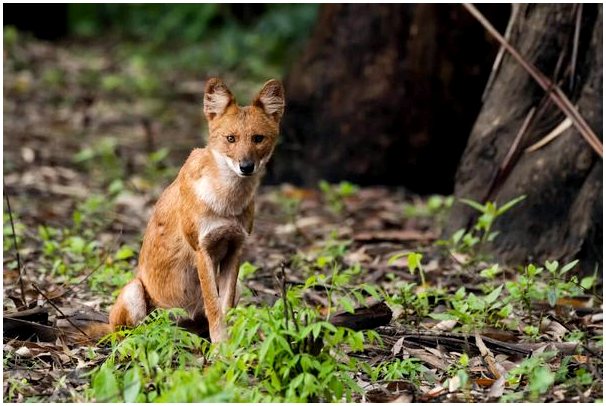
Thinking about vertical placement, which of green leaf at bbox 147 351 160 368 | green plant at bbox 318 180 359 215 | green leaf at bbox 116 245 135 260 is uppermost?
green leaf at bbox 147 351 160 368

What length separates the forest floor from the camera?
4816mm

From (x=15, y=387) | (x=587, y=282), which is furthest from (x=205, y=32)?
(x=15, y=387)

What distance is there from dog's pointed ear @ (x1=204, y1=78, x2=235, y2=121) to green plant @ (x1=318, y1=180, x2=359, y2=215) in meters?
3.90

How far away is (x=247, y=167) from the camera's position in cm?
577

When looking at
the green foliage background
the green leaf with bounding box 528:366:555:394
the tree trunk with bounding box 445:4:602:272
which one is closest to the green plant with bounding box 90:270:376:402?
the green leaf with bounding box 528:366:555:394

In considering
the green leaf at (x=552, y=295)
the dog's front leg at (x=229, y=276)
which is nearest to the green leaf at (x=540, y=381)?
the green leaf at (x=552, y=295)

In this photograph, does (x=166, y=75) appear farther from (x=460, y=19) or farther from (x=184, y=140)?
(x=460, y=19)

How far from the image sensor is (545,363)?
540cm

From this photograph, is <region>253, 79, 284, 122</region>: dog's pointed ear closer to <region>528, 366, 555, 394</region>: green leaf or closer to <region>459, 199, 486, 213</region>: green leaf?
<region>459, 199, 486, 213</region>: green leaf

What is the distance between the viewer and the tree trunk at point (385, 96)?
10148 mm

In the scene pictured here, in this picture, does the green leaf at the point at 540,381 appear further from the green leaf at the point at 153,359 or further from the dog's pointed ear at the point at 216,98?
the dog's pointed ear at the point at 216,98

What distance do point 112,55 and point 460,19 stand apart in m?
8.40

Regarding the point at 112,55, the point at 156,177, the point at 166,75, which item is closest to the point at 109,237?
the point at 156,177

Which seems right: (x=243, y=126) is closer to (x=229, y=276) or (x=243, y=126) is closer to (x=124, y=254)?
(x=229, y=276)
